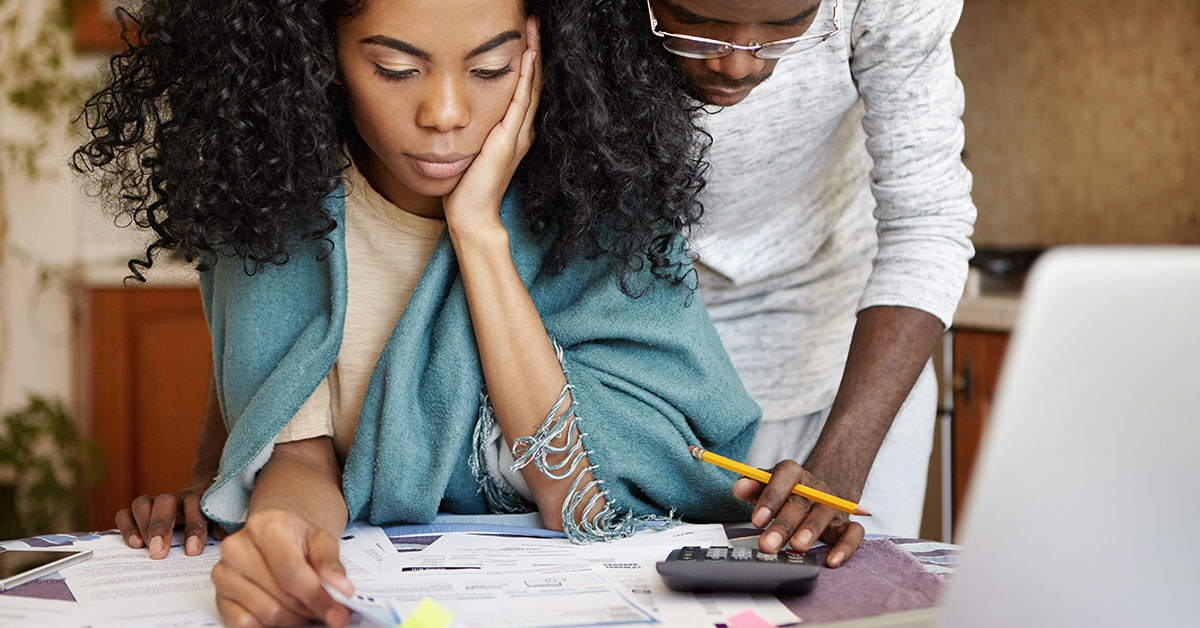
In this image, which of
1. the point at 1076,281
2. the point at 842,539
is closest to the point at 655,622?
the point at 842,539

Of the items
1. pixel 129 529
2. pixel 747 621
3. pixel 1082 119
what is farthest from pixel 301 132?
pixel 1082 119

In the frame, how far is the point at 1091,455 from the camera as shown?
0.47m

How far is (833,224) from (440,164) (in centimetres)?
60

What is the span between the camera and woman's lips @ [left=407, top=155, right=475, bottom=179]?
1.03 m

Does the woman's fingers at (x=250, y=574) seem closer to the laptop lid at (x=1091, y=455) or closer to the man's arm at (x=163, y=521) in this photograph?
the man's arm at (x=163, y=521)

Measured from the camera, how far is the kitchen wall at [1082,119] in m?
2.22

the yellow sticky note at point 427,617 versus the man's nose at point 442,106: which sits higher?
the man's nose at point 442,106

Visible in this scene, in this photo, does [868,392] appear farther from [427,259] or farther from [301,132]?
[301,132]

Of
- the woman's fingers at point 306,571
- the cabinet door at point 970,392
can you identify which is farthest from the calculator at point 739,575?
the cabinet door at point 970,392

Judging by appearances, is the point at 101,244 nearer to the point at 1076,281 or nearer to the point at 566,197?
the point at 566,197

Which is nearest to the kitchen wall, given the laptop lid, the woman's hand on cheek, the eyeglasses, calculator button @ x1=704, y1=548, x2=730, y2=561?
the eyeglasses

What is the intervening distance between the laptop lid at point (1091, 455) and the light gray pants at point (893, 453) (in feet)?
2.68

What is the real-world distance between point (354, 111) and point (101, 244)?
2.60 metres

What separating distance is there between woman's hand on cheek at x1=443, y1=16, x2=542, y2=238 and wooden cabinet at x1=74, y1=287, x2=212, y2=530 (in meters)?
2.21
